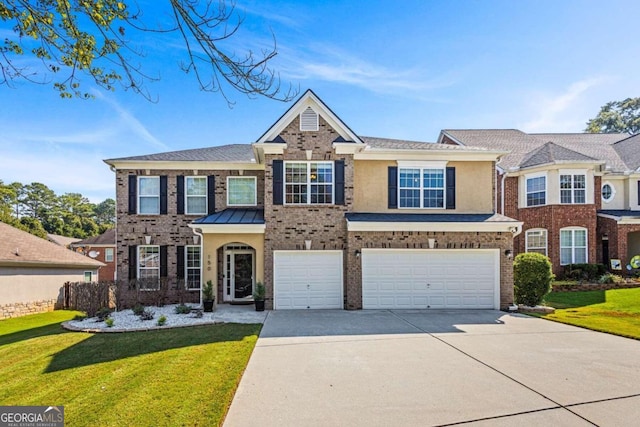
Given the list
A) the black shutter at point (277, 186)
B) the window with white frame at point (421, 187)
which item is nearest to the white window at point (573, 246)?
the window with white frame at point (421, 187)

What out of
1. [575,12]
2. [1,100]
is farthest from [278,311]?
[575,12]

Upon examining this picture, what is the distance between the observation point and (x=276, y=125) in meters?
12.4

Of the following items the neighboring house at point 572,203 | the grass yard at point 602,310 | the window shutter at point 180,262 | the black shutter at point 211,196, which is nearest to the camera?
the grass yard at point 602,310

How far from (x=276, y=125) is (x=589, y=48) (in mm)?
9961

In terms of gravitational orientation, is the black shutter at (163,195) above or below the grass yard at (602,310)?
above

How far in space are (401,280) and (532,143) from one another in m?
15.8

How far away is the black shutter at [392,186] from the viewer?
13.4 m

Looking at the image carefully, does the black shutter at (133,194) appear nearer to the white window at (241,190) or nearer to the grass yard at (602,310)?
the white window at (241,190)

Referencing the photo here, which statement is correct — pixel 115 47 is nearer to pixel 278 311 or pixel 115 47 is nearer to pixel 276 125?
pixel 276 125

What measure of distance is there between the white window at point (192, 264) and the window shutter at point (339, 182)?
253 inches

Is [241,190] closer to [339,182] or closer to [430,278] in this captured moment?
[339,182]

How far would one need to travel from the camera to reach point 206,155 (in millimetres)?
15414

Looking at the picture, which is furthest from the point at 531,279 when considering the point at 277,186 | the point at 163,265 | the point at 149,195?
the point at 149,195

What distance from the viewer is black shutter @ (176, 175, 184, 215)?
1452 cm
